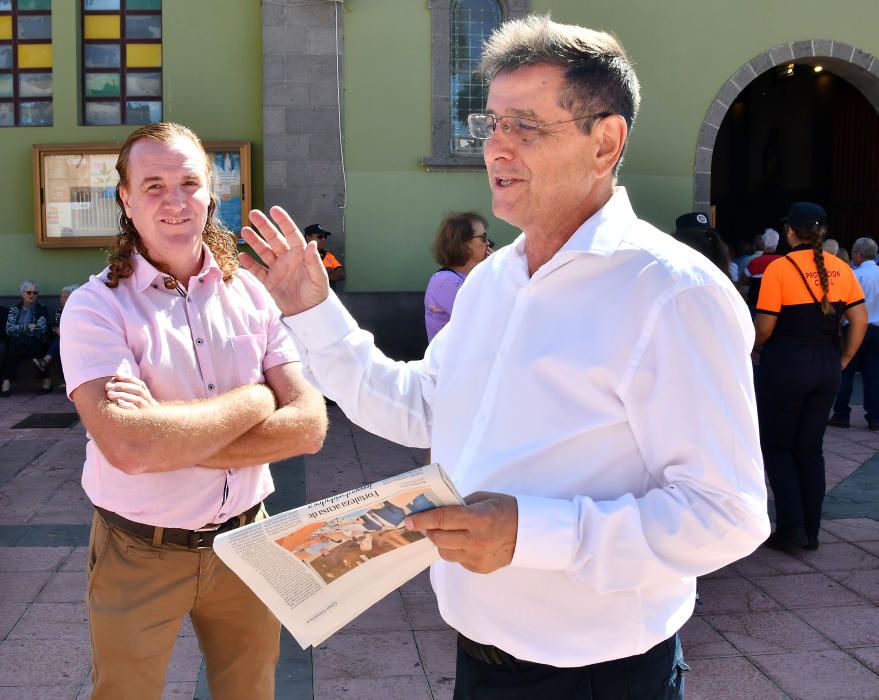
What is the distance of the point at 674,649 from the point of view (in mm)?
1874

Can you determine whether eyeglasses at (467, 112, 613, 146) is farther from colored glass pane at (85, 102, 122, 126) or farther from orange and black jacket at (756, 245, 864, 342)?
colored glass pane at (85, 102, 122, 126)

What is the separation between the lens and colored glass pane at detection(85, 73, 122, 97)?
11.6m

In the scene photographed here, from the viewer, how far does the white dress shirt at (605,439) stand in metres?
1.57

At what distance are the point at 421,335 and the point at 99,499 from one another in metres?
9.20

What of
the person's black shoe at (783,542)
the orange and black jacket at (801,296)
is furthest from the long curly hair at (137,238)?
the person's black shoe at (783,542)

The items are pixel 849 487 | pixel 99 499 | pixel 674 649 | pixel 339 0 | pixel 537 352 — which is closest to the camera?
pixel 537 352

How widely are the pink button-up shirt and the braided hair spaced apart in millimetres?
3724

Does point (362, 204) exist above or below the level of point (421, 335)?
above

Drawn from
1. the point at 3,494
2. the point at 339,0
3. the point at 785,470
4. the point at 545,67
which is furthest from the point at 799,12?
the point at 545,67

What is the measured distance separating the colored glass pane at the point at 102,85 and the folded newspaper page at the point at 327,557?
36.6ft

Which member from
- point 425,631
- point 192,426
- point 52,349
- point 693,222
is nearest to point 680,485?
point 192,426

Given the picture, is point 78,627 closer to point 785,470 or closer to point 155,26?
point 785,470

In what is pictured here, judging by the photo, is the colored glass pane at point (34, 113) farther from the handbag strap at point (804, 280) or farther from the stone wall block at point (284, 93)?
the handbag strap at point (804, 280)

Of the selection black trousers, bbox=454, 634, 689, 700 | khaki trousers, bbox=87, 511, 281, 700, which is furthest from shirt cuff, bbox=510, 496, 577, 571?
khaki trousers, bbox=87, 511, 281, 700
